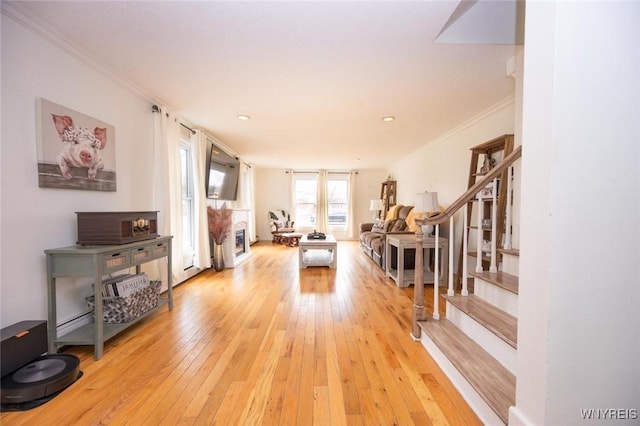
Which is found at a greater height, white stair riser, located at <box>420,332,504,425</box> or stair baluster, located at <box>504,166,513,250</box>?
stair baluster, located at <box>504,166,513,250</box>

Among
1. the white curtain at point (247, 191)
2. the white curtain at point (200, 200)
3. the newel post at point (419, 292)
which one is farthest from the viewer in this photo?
the white curtain at point (247, 191)

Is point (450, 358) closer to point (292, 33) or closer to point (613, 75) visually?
point (613, 75)

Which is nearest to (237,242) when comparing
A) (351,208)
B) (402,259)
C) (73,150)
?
(402,259)

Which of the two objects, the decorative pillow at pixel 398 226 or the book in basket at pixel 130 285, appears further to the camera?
the decorative pillow at pixel 398 226

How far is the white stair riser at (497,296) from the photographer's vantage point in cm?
172

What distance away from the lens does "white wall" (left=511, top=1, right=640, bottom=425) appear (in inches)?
34.9

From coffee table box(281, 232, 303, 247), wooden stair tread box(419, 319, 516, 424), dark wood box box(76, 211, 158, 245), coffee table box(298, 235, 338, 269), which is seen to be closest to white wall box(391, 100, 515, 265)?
coffee table box(298, 235, 338, 269)

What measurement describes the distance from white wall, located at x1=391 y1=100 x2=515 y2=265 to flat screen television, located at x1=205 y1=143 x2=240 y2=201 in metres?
4.00

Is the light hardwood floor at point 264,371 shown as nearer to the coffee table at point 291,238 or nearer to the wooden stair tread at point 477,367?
the wooden stair tread at point 477,367

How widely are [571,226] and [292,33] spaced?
6.34 ft

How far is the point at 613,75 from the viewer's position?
0.89 m

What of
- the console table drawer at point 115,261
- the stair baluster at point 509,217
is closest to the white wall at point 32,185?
the console table drawer at point 115,261

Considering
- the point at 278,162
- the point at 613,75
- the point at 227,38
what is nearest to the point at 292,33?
the point at 227,38

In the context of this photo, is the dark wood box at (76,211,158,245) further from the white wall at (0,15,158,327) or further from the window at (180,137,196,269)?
the window at (180,137,196,269)
